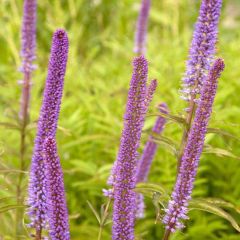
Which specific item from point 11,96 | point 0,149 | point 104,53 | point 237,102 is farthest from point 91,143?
point 104,53

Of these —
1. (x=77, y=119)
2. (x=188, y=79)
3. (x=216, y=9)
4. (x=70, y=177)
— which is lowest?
(x=70, y=177)

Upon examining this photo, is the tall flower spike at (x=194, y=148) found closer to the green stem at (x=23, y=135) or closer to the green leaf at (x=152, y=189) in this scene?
the green leaf at (x=152, y=189)

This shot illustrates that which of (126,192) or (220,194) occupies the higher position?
(126,192)

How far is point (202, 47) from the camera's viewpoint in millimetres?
2668

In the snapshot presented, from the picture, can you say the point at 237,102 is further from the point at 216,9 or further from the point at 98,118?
the point at 216,9

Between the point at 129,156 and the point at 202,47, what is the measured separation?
2.59 ft

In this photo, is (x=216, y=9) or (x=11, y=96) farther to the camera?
(x=11, y=96)

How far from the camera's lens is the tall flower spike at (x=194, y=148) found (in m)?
2.13

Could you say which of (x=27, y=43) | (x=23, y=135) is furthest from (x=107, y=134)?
(x=27, y=43)

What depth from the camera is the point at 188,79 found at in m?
2.76

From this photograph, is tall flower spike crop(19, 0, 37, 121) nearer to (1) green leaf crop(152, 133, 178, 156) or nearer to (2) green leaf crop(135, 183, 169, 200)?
(1) green leaf crop(152, 133, 178, 156)

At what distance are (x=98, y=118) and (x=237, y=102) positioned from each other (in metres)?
1.57

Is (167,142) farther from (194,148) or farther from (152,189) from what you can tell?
(194,148)

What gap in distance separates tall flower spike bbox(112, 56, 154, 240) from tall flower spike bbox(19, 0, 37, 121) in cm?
168
